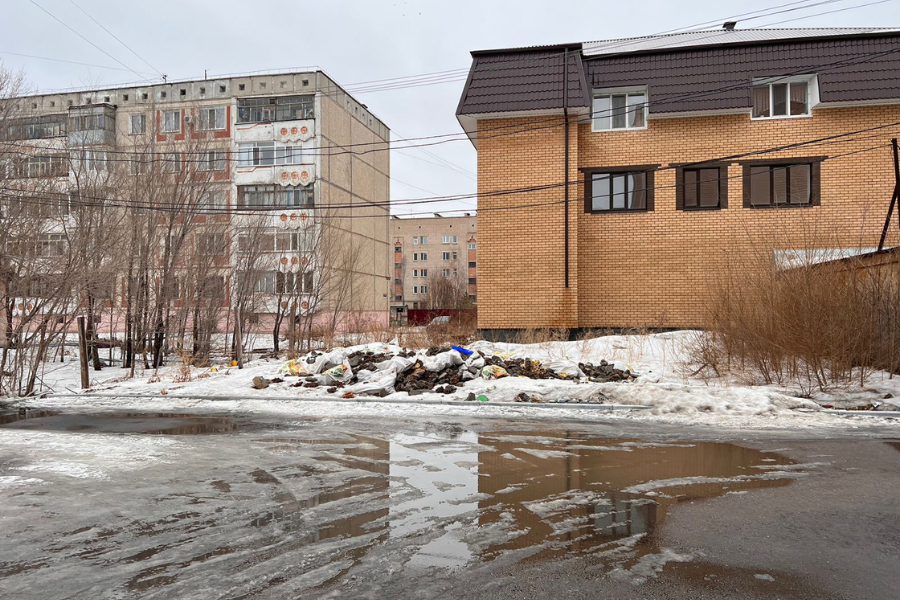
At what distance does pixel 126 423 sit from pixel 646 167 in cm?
1706

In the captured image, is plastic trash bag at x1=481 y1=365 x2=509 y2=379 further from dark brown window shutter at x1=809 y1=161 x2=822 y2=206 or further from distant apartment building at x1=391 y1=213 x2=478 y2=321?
distant apartment building at x1=391 y1=213 x2=478 y2=321

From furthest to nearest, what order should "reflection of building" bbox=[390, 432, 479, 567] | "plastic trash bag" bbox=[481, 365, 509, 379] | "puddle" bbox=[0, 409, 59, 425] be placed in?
"plastic trash bag" bbox=[481, 365, 509, 379], "puddle" bbox=[0, 409, 59, 425], "reflection of building" bbox=[390, 432, 479, 567]

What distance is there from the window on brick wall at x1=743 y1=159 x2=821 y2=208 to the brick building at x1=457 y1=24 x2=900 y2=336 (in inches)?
1.5

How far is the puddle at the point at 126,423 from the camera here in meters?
10.3

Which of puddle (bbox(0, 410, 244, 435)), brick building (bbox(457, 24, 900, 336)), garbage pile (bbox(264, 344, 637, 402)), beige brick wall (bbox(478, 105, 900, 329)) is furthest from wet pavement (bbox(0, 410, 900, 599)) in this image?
brick building (bbox(457, 24, 900, 336))

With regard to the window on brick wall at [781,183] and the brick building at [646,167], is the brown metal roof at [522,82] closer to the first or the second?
the brick building at [646,167]

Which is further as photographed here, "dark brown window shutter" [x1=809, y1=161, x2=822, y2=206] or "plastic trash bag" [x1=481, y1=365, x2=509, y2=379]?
"dark brown window shutter" [x1=809, y1=161, x2=822, y2=206]

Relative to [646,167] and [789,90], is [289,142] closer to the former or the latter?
[646,167]

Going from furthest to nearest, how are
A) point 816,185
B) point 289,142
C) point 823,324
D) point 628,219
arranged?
point 289,142 < point 628,219 < point 816,185 < point 823,324

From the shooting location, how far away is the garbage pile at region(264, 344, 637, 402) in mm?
14086

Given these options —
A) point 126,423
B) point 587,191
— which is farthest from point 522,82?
point 126,423

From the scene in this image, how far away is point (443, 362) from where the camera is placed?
1470cm

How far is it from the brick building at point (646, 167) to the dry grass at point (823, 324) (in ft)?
26.3

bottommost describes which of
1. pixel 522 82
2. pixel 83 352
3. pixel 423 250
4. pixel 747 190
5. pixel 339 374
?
pixel 339 374
